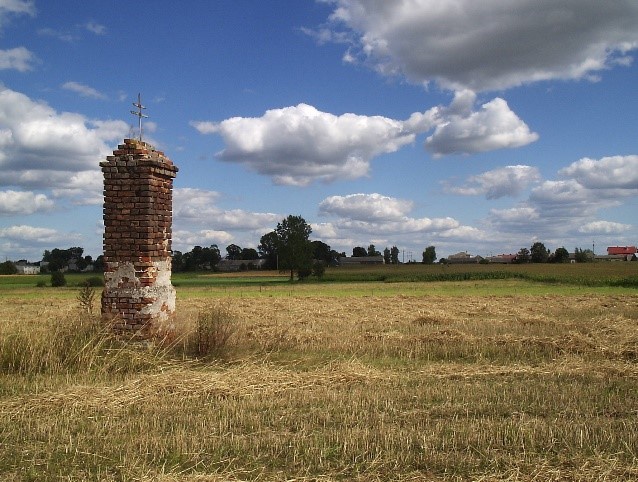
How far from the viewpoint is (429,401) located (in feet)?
25.8

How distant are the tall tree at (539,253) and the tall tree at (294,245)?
4300cm

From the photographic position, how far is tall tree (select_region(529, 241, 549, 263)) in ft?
346

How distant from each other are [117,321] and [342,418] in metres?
5.78

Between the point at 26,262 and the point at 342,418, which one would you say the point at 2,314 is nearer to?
the point at 342,418

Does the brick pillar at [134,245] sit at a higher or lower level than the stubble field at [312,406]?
higher

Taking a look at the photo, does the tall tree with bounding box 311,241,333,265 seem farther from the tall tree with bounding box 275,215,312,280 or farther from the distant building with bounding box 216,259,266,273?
the tall tree with bounding box 275,215,312,280

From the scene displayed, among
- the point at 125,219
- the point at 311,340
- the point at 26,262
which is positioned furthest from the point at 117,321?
the point at 26,262

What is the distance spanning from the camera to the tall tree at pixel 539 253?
346 feet

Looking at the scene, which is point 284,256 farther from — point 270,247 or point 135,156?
point 135,156

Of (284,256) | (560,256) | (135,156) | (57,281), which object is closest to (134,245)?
(135,156)

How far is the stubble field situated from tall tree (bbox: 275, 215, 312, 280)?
6692 cm

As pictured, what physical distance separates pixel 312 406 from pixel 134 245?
Answer: 5363 mm

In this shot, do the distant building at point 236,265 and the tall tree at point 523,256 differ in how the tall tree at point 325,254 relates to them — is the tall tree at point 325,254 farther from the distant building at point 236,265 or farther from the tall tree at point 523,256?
the tall tree at point 523,256

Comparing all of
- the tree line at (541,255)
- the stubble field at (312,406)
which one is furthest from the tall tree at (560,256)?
the stubble field at (312,406)
